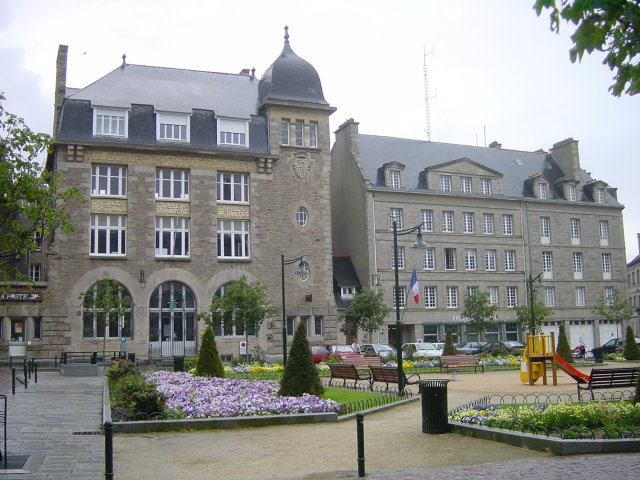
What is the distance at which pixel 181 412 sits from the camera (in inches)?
660

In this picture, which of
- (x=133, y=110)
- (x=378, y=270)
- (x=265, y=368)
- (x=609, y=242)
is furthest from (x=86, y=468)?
(x=609, y=242)

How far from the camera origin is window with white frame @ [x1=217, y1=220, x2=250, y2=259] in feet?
154

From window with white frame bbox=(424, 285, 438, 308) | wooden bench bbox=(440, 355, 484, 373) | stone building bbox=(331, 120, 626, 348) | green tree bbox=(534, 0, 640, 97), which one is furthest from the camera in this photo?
window with white frame bbox=(424, 285, 438, 308)

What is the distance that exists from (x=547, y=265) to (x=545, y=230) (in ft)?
9.25

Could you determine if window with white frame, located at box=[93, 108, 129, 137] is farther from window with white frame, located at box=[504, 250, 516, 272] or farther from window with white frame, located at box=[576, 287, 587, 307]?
window with white frame, located at box=[576, 287, 587, 307]

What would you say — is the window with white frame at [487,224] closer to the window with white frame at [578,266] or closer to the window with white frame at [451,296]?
the window with white frame at [451,296]

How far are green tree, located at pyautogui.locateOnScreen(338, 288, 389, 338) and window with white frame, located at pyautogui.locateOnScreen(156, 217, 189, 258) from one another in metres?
11.2

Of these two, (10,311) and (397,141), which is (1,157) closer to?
(10,311)

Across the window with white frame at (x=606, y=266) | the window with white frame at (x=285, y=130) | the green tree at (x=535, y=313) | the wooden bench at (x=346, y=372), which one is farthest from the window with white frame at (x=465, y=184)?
the wooden bench at (x=346, y=372)

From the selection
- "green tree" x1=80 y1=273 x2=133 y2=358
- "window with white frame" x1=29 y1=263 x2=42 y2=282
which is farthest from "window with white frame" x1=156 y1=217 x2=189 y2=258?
"window with white frame" x1=29 y1=263 x2=42 y2=282

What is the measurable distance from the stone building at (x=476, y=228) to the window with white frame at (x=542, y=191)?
0.26ft

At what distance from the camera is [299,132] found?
163ft

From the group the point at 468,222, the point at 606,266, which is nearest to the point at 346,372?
the point at 468,222

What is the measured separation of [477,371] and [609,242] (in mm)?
33631
